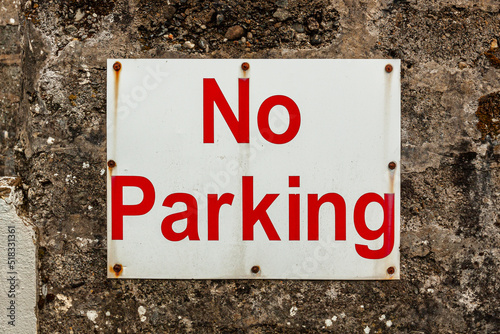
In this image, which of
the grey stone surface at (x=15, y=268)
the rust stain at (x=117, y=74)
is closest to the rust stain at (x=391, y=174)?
the rust stain at (x=117, y=74)

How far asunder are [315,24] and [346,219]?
56cm

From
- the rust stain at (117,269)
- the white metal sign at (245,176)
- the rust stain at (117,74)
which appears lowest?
the rust stain at (117,269)

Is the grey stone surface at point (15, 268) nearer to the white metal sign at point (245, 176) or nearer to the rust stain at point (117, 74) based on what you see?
the white metal sign at point (245, 176)

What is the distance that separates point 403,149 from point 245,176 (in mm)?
460

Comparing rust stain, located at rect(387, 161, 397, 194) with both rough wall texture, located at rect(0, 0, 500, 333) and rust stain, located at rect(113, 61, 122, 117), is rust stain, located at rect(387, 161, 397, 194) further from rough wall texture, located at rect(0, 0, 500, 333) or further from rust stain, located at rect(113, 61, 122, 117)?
rust stain, located at rect(113, 61, 122, 117)

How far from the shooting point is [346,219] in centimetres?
101

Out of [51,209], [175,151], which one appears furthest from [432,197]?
[51,209]

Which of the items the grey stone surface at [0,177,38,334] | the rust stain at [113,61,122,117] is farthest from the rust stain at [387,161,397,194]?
the grey stone surface at [0,177,38,334]

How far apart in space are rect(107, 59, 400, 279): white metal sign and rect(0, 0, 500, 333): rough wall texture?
43 millimetres

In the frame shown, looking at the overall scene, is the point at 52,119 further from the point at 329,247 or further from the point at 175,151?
the point at 329,247

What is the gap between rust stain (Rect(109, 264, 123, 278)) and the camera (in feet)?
3.33

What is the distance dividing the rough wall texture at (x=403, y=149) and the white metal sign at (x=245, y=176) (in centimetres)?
4

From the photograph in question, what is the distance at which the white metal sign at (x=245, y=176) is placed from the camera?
1.01 metres

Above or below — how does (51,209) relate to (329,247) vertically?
above
